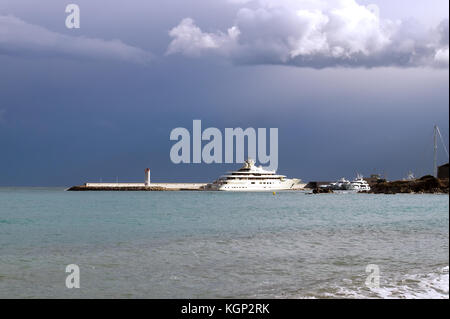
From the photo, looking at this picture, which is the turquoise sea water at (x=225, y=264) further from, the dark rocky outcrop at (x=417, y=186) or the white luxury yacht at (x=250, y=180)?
the white luxury yacht at (x=250, y=180)

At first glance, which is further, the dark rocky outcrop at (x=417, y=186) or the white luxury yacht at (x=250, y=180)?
the white luxury yacht at (x=250, y=180)

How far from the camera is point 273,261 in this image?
14.6 metres

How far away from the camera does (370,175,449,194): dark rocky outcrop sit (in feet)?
383

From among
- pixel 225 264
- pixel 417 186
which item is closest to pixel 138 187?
pixel 417 186

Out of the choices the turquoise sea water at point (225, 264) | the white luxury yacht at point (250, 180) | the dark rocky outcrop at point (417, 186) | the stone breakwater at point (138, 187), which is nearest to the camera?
the turquoise sea water at point (225, 264)

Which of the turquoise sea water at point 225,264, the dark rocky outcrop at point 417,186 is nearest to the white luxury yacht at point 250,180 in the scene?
the dark rocky outcrop at point 417,186

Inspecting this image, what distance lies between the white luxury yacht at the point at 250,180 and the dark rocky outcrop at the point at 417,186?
33.9 metres

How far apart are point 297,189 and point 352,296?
17038 cm

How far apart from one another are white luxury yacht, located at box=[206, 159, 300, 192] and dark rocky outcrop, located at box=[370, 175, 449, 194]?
33.9 meters

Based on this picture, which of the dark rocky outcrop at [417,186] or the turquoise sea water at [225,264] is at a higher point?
the dark rocky outcrop at [417,186]

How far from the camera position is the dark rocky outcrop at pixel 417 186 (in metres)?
117

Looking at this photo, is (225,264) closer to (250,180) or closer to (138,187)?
(250,180)

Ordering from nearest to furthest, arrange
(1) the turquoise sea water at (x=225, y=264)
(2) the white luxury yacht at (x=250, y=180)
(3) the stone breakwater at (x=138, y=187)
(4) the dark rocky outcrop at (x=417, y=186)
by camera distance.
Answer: (1) the turquoise sea water at (x=225, y=264) → (4) the dark rocky outcrop at (x=417, y=186) → (2) the white luxury yacht at (x=250, y=180) → (3) the stone breakwater at (x=138, y=187)

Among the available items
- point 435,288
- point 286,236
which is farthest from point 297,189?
point 435,288
